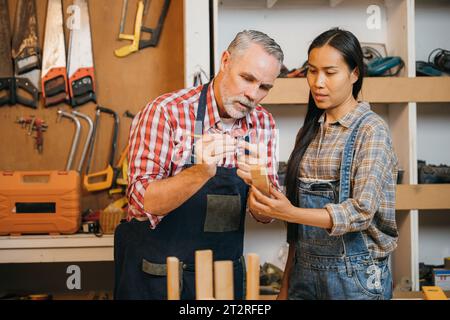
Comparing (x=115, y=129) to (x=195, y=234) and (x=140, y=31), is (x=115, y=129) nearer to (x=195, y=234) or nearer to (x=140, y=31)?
(x=140, y=31)

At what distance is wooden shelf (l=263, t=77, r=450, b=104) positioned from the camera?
1.52 metres

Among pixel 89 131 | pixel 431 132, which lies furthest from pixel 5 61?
pixel 431 132

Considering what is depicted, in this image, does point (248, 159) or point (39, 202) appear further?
point (39, 202)

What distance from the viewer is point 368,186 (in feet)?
2.80

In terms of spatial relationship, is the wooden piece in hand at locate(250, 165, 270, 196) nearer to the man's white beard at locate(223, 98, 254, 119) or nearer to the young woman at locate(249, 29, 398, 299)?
the young woman at locate(249, 29, 398, 299)

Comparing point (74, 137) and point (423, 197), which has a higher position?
point (74, 137)

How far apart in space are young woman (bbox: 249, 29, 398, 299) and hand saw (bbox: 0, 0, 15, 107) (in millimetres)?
1014

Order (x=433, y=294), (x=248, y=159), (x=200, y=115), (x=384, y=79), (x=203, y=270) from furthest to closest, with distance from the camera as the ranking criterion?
(x=384, y=79), (x=200, y=115), (x=248, y=159), (x=433, y=294), (x=203, y=270)

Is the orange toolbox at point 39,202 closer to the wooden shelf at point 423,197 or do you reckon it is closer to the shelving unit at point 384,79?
the shelving unit at point 384,79

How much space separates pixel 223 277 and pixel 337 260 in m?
0.37

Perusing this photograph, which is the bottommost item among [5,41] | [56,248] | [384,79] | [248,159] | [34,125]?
[56,248]

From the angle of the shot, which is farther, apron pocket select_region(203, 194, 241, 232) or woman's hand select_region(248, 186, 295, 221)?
apron pocket select_region(203, 194, 241, 232)

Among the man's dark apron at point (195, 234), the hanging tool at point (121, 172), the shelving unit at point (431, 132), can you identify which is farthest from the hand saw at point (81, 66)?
the shelving unit at point (431, 132)

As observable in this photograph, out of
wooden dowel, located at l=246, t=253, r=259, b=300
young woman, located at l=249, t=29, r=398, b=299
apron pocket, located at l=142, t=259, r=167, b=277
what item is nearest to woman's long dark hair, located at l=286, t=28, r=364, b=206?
young woman, located at l=249, t=29, r=398, b=299
